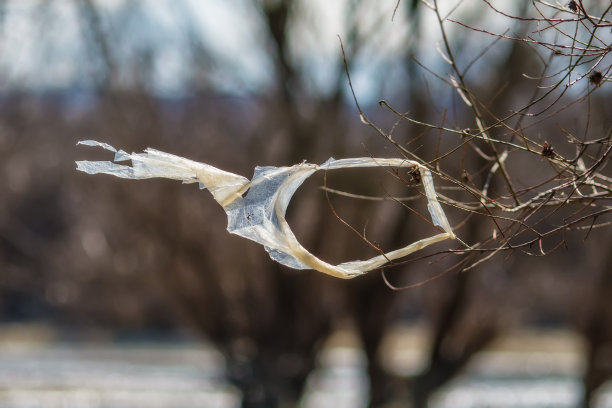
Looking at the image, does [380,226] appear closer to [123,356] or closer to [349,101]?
[349,101]

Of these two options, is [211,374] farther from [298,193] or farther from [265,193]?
[265,193]

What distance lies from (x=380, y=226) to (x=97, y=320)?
1384 cm

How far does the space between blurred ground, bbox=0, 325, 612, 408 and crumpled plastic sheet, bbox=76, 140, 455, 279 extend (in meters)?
11.1

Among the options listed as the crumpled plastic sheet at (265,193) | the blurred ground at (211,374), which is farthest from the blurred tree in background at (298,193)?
the crumpled plastic sheet at (265,193)

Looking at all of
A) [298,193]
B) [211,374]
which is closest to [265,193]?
[298,193]

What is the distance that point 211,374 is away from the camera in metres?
20.5

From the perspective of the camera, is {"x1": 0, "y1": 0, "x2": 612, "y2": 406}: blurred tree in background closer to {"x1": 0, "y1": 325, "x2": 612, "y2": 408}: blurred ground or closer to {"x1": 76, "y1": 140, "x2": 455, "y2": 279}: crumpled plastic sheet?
{"x1": 0, "y1": 325, "x2": 612, "y2": 408}: blurred ground

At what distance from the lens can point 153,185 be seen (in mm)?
14938

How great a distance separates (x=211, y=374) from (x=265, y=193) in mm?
17065

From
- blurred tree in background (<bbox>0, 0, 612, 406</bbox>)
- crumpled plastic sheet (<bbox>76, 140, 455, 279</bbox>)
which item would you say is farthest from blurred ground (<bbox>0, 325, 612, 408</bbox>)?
crumpled plastic sheet (<bbox>76, 140, 455, 279</bbox>)

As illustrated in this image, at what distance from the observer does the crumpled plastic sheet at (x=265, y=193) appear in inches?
158

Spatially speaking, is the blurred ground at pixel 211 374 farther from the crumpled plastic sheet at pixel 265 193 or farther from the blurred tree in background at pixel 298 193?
the crumpled plastic sheet at pixel 265 193

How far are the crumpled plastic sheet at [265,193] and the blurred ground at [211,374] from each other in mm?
11137

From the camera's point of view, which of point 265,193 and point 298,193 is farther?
point 298,193
